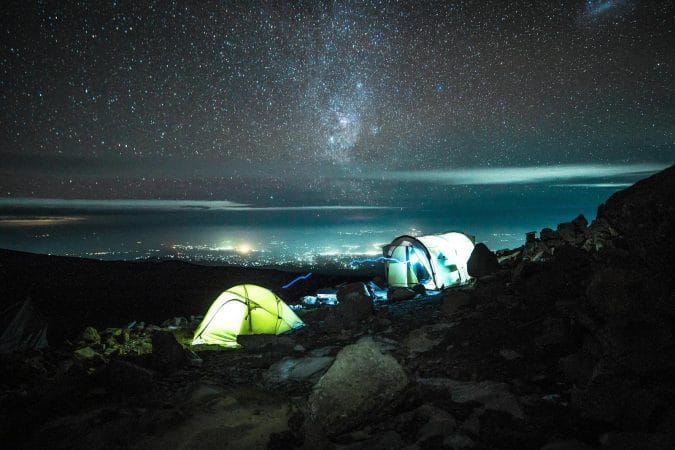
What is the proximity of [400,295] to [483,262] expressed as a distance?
3446 mm

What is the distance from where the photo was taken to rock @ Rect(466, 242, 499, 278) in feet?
44.7

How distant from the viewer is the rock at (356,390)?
14.4 ft

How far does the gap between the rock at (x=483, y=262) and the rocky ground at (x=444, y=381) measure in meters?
4.74

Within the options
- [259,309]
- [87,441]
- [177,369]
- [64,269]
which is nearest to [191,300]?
[259,309]

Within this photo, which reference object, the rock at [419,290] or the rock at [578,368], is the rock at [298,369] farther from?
the rock at [419,290]

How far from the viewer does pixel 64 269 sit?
5044 centimetres

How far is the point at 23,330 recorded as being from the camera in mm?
12922

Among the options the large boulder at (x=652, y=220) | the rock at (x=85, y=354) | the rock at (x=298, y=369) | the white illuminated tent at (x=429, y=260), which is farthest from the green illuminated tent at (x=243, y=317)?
the large boulder at (x=652, y=220)

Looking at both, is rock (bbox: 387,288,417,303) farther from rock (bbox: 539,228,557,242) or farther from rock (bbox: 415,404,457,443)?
rock (bbox: 415,404,457,443)

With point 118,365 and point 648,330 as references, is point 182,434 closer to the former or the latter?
point 118,365

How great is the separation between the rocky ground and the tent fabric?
5459mm

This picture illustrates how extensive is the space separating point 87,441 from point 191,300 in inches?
951

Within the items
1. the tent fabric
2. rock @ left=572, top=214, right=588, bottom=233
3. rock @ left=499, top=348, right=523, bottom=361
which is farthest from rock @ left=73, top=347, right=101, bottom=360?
rock @ left=572, top=214, right=588, bottom=233

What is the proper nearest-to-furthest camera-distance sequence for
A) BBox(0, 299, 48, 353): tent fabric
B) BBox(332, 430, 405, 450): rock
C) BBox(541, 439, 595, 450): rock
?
BBox(541, 439, 595, 450): rock → BBox(332, 430, 405, 450): rock → BBox(0, 299, 48, 353): tent fabric
